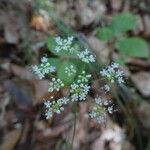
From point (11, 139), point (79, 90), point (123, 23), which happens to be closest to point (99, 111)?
point (79, 90)

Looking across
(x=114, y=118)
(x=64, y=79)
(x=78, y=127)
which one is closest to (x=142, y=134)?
(x=114, y=118)

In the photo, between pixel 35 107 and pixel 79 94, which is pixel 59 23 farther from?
pixel 79 94

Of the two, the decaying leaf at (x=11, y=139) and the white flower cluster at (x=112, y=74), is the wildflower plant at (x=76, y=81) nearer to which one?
the white flower cluster at (x=112, y=74)

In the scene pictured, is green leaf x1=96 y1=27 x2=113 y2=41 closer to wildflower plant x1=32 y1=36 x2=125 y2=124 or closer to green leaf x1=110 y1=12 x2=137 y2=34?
green leaf x1=110 y1=12 x2=137 y2=34

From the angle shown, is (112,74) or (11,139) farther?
(11,139)

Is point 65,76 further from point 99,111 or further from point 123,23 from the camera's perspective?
point 123,23

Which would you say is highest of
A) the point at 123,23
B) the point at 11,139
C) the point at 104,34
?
the point at 123,23

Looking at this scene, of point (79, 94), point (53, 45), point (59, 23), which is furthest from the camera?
point (59, 23)

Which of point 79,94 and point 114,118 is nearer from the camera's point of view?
point 79,94

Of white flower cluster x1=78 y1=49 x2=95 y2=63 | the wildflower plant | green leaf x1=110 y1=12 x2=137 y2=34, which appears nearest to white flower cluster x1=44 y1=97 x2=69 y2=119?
the wildflower plant

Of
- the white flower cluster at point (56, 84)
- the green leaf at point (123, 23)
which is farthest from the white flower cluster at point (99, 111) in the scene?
the green leaf at point (123, 23)
